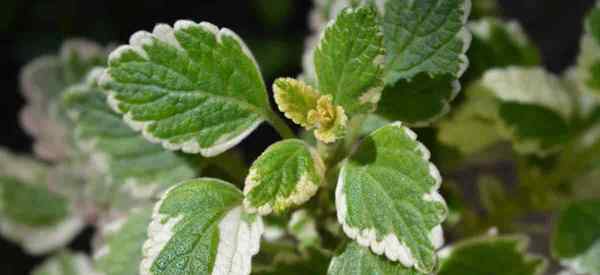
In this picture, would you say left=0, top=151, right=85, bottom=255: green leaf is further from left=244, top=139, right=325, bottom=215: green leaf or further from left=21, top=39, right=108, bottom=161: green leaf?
left=244, top=139, right=325, bottom=215: green leaf

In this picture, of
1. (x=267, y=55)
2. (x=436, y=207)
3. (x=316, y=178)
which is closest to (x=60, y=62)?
(x=267, y=55)

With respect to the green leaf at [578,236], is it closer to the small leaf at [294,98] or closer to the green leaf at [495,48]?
the green leaf at [495,48]

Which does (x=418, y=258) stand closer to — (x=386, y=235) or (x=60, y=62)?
(x=386, y=235)

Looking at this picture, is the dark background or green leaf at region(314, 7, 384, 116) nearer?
green leaf at region(314, 7, 384, 116)

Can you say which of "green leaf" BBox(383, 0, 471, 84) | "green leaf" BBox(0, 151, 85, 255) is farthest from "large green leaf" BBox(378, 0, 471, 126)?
"green leaf" BBox(0, 151, 85, 255)

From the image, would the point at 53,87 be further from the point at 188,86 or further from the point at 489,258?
the point at 489,258

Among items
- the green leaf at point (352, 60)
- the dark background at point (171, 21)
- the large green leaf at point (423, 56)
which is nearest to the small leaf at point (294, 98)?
A: the green leaf at point (352, 60)
